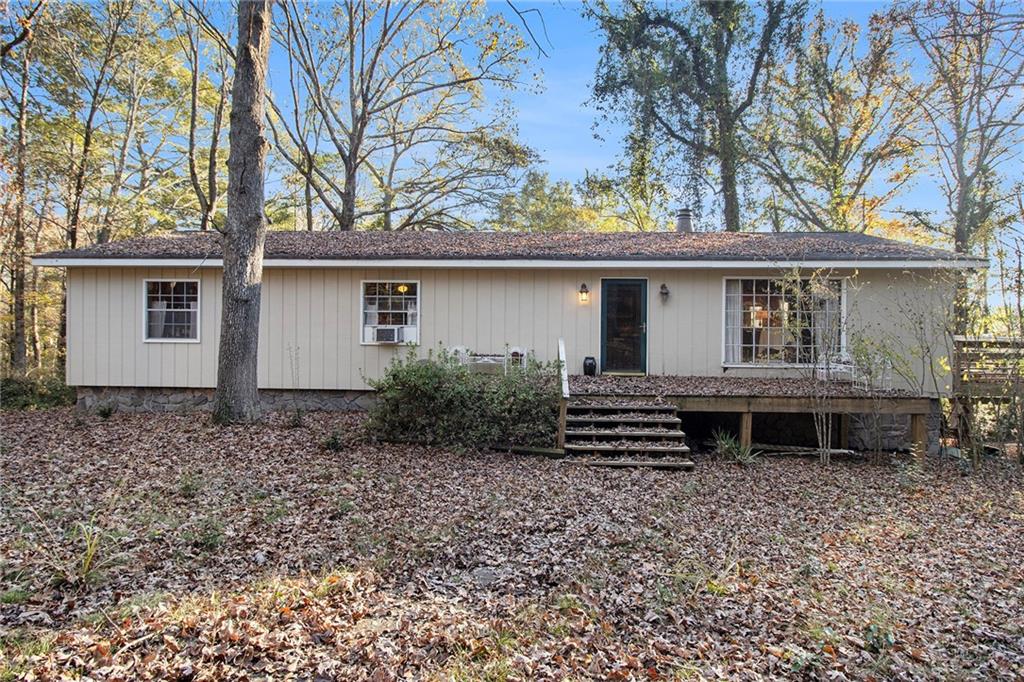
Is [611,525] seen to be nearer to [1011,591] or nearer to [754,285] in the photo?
[1011,591]

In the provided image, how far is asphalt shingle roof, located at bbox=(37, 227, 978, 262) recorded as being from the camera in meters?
9.35

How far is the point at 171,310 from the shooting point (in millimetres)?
10203

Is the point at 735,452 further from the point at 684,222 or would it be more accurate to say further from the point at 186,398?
the point at 186,398

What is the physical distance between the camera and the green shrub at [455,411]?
23.8 feet

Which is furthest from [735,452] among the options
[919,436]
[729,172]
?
[729,172]

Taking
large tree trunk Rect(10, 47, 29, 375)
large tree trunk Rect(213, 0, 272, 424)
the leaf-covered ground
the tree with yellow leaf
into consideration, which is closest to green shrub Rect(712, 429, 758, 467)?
the leaf-covered ground

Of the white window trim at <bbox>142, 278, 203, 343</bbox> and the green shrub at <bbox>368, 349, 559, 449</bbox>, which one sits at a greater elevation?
the white window trim at <bbox>142, 278, 203, 343</bbox>

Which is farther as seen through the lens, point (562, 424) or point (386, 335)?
point (386, 335)

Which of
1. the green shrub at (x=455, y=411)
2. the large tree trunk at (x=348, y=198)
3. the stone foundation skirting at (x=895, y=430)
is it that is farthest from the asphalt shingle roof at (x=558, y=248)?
the large tree trunk at (x=348, y=198)

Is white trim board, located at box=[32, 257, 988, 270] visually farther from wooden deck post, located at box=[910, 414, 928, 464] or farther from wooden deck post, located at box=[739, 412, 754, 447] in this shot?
wooden deck post, located at box=[739, 412, 754, 447]

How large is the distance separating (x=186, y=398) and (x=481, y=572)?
8464 millimetres

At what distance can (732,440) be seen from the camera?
26.2ft

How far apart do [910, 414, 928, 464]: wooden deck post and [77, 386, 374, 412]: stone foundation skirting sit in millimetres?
8267

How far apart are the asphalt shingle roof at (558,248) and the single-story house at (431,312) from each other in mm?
46
